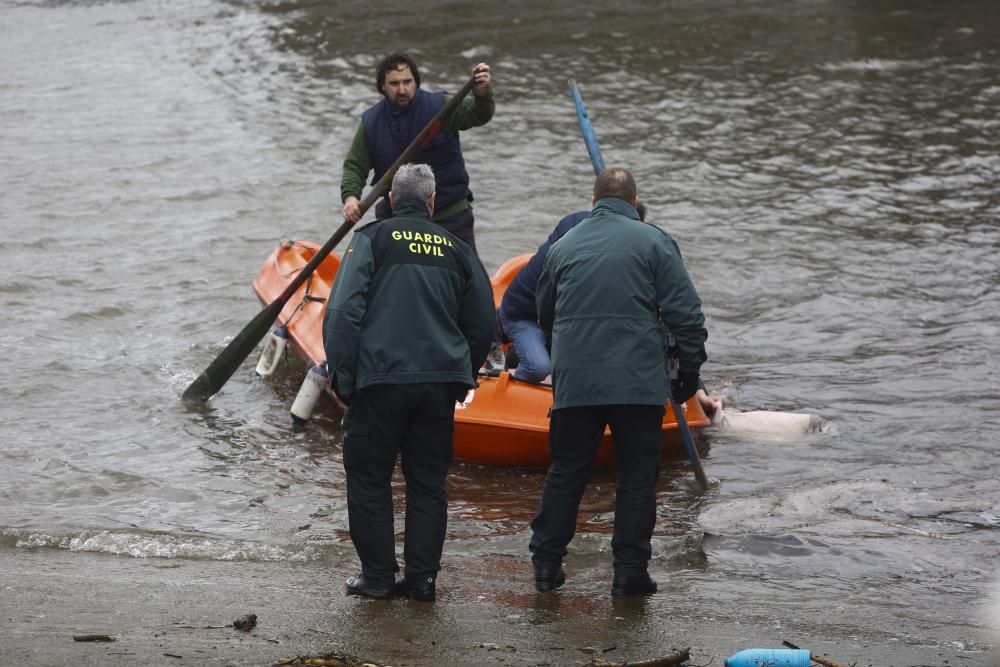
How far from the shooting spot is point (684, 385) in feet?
17.3

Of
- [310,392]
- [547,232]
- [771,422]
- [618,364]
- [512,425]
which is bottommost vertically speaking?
[547,232]

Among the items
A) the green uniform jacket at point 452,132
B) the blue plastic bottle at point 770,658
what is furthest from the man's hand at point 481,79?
the blue plastic bottle at point 770,658

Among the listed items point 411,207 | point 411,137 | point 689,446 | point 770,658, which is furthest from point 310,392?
point 770,658

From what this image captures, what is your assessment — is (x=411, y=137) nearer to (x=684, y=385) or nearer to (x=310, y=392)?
(x=310, y=392)

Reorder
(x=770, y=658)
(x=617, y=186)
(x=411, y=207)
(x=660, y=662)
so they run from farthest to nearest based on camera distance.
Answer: (x=617, y=186) → (x=411, y=207) → (x=660, y=662) → (x=770, y=658)

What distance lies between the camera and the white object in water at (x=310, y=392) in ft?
25.2

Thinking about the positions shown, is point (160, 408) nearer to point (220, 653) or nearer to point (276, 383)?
point (276, 383)

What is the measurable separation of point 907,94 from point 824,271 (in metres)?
5.99

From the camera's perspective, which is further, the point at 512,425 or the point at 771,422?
the point at 771,422

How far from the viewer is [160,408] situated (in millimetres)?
8391

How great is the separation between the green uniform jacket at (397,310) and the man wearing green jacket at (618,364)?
1.39 ft

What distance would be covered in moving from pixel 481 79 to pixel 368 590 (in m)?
3.03

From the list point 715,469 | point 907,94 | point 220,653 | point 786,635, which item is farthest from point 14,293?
point 907,94

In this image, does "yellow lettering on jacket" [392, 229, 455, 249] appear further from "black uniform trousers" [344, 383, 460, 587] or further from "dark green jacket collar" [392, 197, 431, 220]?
"black uniform trousers" [344, 383, 460, 587]
